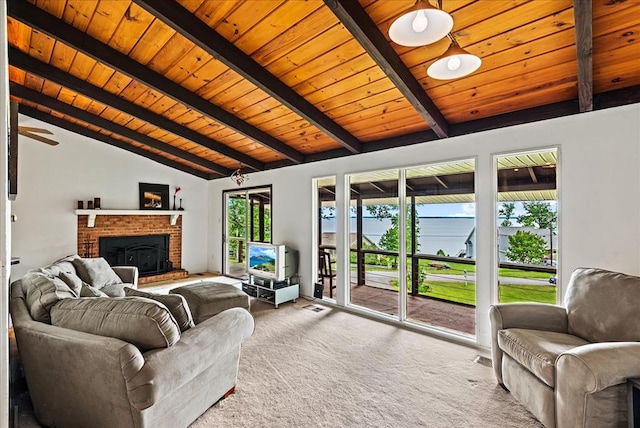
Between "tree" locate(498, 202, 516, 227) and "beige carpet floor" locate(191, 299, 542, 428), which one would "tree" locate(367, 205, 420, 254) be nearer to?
"tree" locate(498, 202, 516, 227)

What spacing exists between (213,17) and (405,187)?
9.09 ft

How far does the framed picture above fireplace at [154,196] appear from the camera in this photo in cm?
633

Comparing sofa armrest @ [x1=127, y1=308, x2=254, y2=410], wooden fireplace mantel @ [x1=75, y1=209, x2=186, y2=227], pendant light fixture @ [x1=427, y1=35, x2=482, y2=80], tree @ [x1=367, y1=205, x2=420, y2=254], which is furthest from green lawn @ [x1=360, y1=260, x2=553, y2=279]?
wooden fireplace mantel @ [x1=75, y1=209, x2=186, y2=227]

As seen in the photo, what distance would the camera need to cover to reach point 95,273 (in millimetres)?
3660

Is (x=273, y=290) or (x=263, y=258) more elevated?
(x=263, y=258)

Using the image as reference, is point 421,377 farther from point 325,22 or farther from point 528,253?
point 325,22

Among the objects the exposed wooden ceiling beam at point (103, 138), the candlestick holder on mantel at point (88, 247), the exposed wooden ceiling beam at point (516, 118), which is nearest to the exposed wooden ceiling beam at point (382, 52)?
the exposed wooden ceiling beam at point (516, 118)

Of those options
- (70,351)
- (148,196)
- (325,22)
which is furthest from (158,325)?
(148,196)

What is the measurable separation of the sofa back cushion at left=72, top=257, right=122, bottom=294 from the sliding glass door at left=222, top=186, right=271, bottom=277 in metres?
2.50

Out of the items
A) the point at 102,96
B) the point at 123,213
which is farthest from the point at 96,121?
the point at 123,213

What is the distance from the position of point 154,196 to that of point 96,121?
2080mm

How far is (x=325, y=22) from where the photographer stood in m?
2.21

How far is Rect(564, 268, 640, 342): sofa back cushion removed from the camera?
199cm

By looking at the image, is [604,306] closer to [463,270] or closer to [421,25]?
[463,270]
